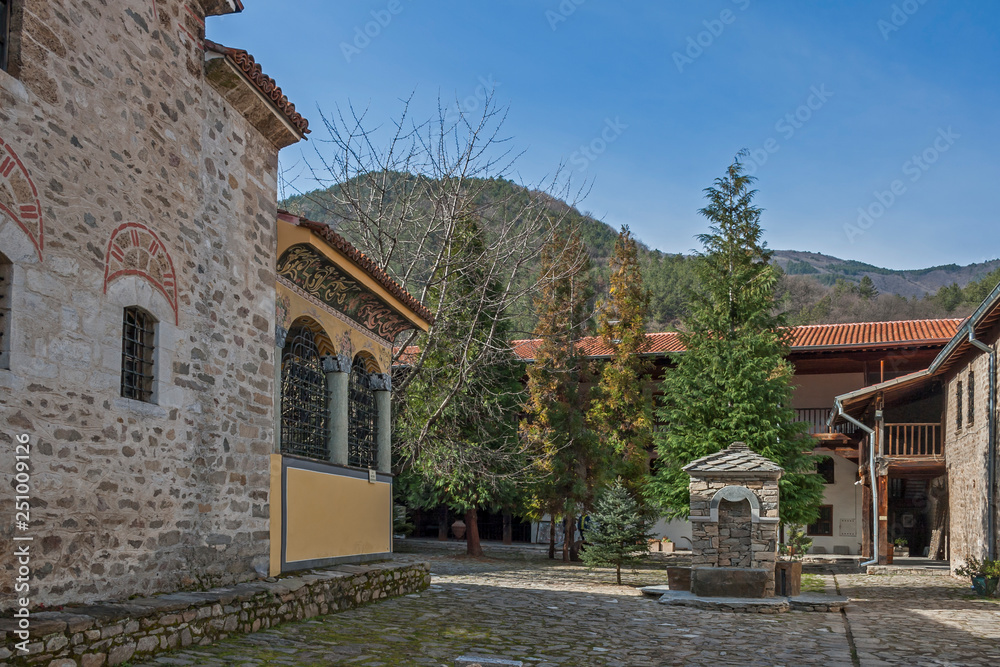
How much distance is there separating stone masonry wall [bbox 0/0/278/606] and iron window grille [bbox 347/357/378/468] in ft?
9.68

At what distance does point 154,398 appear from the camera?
6.63m

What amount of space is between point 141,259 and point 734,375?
14.5 m

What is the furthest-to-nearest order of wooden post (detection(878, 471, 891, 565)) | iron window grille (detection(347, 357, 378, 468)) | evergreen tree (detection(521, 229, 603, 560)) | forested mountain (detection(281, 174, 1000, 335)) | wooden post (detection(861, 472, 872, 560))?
forested mountain (detection(281, 174, 1000, 335))
wooden post (detection(861, 472, 872, 560))
evergreen tree (detection(521, 229, 603, 560))
wooden post (detection(878, 471, 891, 565))
iron window grille (detection(347, 357, 378, 468))

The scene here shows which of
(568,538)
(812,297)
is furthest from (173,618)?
(812,297)

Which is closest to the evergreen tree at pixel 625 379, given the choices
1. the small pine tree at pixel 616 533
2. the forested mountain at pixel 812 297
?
the forested mountain at pixel 812 297

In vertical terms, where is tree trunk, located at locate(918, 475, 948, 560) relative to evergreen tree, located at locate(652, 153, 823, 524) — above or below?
below

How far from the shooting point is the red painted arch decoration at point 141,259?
616 centimetres

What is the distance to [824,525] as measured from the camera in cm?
2575

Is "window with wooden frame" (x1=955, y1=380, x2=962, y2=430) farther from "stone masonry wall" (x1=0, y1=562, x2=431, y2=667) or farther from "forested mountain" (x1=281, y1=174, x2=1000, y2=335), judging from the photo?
"stone masonry wall" (x1=0, y1=562, x2=431, y2=667)

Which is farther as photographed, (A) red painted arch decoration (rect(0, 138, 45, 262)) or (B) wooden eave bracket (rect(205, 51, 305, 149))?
(B) wooden eave bracket (rect(205, 51, 305, 149))

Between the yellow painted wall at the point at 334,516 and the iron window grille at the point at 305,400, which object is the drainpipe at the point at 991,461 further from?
the iron window grille at the point at 305,400

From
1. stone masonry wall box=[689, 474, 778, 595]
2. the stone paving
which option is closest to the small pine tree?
the stone paving

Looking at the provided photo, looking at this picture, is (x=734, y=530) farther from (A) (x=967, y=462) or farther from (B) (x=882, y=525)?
(B) (x=882, y=525)

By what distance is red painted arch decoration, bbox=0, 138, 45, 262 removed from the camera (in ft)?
16.7
